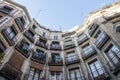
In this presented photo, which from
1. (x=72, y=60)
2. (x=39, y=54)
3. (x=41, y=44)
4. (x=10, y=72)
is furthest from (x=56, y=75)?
(x=41, y=44)

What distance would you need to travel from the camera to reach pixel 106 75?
61.6 feet

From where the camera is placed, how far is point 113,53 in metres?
20.0

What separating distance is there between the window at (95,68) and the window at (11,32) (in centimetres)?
1153

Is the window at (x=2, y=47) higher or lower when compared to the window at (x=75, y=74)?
higher

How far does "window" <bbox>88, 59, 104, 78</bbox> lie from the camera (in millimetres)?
20406

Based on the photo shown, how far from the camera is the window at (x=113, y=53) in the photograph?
19272mm

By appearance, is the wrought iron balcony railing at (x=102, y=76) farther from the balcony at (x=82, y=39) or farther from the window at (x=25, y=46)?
the window at (x=25, y=46)

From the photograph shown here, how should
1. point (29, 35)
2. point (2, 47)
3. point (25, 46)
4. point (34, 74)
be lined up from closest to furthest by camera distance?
point (2, 47)
point (34, 74)
point (25, 46)
point (29, 35)

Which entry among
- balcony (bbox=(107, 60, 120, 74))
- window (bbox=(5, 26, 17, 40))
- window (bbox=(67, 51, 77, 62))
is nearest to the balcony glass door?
window (bbox=(67, 51, 77, 62))

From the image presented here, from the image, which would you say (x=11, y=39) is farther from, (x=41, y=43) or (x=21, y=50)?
(x=41, y=43)

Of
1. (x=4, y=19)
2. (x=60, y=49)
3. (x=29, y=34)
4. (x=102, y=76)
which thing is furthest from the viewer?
(x=29, y=34)

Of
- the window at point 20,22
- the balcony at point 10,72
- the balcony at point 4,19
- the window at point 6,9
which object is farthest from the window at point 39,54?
the window at point 6,9

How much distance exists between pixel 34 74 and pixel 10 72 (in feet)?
12.7

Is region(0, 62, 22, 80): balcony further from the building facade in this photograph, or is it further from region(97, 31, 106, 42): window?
region(97, 31, 106, 42): window
